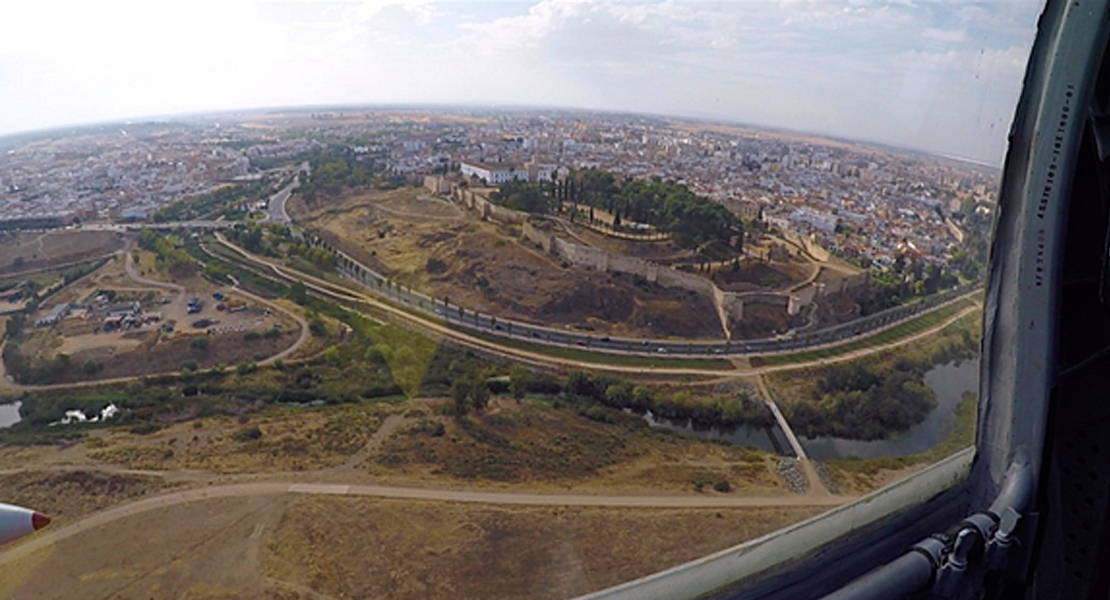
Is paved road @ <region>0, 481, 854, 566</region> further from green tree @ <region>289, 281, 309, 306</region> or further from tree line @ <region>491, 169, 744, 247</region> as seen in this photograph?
tree line @ <region>491, 169, 744, 247</region>

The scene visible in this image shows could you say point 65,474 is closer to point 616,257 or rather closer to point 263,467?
point 263,467

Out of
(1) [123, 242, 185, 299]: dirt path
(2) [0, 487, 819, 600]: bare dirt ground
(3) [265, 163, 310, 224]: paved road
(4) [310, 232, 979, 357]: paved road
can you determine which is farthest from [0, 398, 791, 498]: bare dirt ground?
(3) [265, 163, 310, 224]: paved road

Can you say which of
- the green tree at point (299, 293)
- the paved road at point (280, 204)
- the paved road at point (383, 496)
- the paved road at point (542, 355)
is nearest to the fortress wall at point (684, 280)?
the paved road at point (542, 355)

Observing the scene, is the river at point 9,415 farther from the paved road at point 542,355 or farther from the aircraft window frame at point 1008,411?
the aircraft window frame at point 1008,411

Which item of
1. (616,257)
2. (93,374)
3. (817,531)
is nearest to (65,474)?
(93,374)

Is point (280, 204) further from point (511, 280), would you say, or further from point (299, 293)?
point (511, 280)
